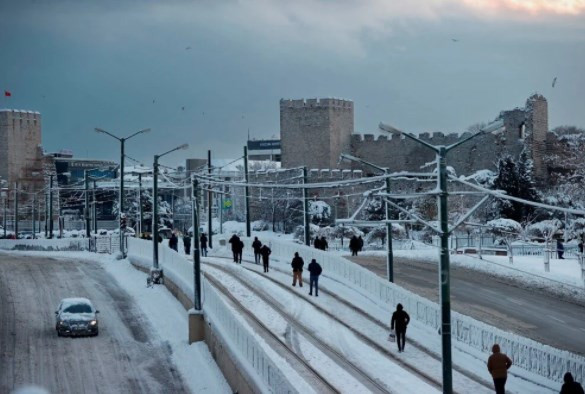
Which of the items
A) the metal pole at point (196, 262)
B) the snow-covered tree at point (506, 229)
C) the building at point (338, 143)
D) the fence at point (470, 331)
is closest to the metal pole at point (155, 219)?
the fence at point (470, 331)

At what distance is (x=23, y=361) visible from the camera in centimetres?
2973

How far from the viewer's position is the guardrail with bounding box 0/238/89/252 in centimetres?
6347

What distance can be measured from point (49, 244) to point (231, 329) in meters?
42.0

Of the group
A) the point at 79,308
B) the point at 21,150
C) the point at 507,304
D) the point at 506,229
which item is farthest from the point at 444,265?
the point at 21,150

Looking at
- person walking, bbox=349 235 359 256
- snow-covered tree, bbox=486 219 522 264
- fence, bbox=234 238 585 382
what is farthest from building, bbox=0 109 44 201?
fence, bbox=234 238 585 382

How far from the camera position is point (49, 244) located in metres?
65.9

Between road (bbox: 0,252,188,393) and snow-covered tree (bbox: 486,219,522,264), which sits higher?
snow-covered tree (bbox: 486,219,522,264)

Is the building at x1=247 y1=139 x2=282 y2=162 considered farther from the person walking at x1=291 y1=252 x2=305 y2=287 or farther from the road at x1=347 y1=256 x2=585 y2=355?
the person walking at x1=291 y1=252 x2=305 y2=287

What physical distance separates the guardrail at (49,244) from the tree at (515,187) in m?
27.6

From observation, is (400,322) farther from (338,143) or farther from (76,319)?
(338,143)

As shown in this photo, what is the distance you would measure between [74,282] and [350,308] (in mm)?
16356

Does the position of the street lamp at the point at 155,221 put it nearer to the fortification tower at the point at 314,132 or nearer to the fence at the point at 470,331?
the fence at the point at 470,331

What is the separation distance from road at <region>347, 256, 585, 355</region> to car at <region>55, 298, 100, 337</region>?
1269 centimetres

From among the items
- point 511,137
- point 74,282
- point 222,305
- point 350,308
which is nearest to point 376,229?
point 511,137
